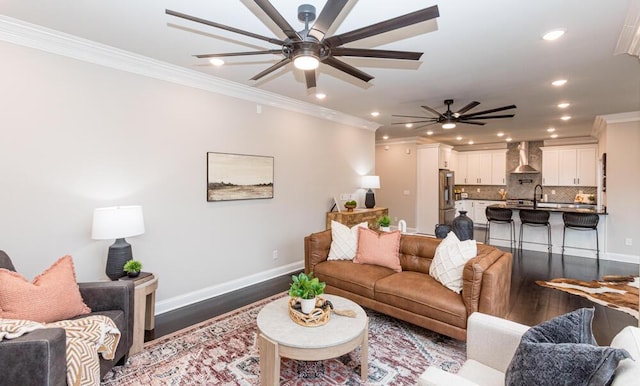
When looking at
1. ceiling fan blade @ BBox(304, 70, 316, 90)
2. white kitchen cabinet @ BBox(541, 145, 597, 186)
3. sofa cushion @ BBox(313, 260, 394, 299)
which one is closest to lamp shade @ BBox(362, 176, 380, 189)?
sofa cushion @ BBox(313, 260, 394, 299)

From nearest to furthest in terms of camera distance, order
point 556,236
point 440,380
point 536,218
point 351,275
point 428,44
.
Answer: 1. point 440,380
2. point 428,44
3. point 351,275
4. point 536,218
5. point 556,236

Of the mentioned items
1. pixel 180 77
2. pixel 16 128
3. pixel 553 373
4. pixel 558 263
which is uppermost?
pixel 180 77

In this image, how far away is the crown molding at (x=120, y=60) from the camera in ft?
8.20

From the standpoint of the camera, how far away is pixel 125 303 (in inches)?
89.3

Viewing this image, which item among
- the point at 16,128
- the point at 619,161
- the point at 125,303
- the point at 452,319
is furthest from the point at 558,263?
the point at 16,128

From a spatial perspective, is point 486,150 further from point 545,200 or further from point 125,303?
point 125,303

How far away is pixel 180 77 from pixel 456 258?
11.6ft

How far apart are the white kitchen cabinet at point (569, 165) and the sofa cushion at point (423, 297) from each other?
779 centimetres

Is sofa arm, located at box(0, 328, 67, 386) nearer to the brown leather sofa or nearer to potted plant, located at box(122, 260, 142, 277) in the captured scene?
potted plant, located at box(122, 260, 142, 277)

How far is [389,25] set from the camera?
1732 millimetres

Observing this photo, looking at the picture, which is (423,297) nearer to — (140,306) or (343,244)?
(343,244)

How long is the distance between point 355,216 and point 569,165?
22.6 feet

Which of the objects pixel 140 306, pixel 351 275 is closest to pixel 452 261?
pixel 351 275

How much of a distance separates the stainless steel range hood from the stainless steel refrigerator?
6.58 feet
